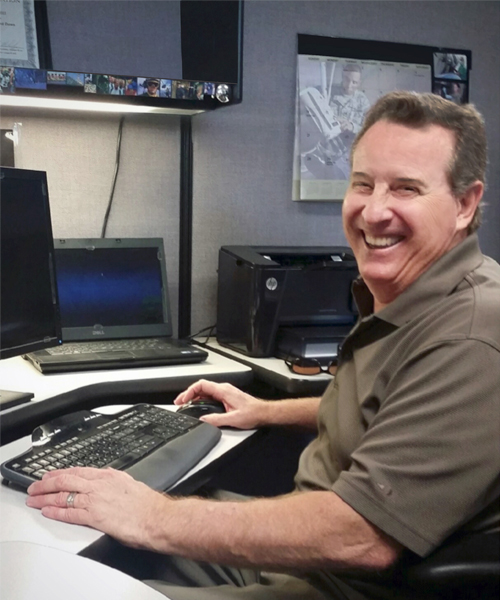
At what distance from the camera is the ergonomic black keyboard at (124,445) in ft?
3.24

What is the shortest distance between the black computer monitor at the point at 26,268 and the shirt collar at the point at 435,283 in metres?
A: 0.65

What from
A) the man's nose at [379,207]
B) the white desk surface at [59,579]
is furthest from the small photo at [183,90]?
the white desk surface at [59,579]

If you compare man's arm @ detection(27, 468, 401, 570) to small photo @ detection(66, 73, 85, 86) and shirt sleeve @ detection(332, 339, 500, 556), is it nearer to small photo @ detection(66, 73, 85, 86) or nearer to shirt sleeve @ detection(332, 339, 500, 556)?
shirt sleeve @ detection(332, 339, 500, 556)

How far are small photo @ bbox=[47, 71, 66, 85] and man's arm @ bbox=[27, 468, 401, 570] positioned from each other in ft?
3.16

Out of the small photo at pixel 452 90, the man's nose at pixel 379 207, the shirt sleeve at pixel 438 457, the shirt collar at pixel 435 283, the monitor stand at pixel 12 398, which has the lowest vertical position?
the monitor stand at pixel 12 398

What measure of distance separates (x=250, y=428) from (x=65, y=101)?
91cm

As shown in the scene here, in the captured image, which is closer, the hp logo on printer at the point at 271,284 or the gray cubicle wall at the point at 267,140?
the hp logo on printer at the point at 271,284

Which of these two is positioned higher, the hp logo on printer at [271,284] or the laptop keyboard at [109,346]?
the hp logo on printer at [271,284]

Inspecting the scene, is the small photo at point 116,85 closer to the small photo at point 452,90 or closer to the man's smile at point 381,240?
the man's smile at point 381,240

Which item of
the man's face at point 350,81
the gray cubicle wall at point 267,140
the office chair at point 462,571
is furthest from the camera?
the man's face at point 350,81

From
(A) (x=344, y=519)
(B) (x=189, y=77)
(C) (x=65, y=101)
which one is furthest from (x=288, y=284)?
(A) (x=344, y=519)

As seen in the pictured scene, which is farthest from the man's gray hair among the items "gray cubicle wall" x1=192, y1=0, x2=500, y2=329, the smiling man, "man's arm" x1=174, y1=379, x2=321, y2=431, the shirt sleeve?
"gray cubicle wall" x1=192, y1=0, x2=500, y2=329

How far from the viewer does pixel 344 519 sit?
86 centimetres

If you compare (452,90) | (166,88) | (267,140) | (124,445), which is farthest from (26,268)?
(452,90)
